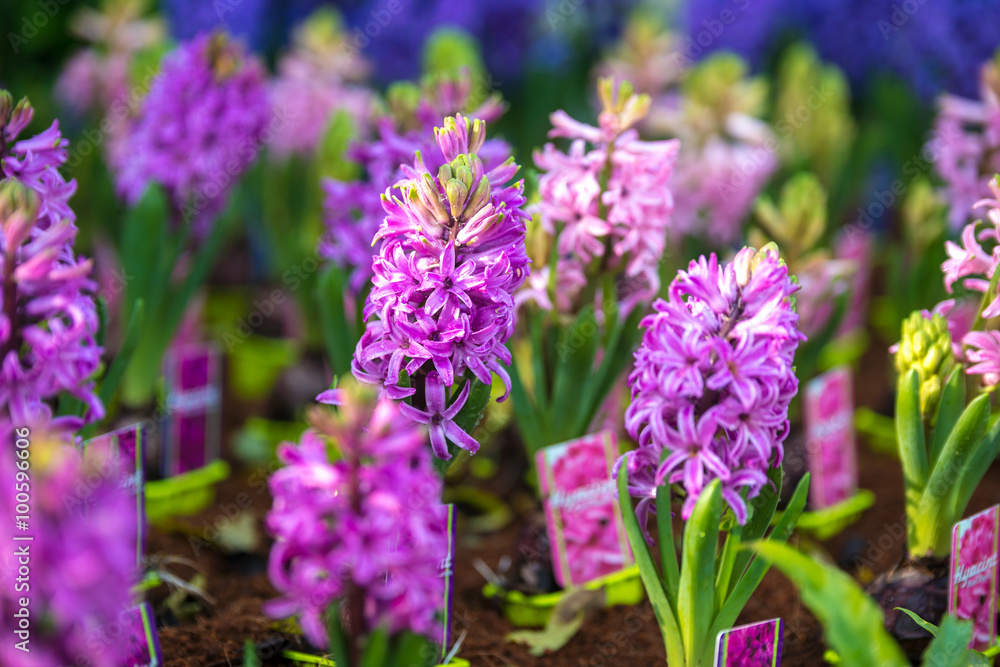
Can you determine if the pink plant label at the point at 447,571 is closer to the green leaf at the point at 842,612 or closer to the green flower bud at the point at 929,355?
the green leaf at the point at 842,612

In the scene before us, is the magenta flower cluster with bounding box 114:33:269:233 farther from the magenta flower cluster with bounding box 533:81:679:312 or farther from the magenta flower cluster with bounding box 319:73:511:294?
the magenta flower cluster with bounding box 533:81:679:312

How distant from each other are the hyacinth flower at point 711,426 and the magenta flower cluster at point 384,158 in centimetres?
93

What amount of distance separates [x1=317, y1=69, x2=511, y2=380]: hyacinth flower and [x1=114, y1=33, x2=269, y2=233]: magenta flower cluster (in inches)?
19.6

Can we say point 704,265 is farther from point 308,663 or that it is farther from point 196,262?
point 196,262

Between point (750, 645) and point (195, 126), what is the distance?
2.13 meters

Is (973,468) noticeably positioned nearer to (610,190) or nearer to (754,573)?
(754,573)

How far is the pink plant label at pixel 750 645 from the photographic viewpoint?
1.73m

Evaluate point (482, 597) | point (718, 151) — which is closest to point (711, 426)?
point (482, 597)

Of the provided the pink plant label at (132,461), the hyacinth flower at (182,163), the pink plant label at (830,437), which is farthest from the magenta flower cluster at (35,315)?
the pink plant label at (830,437)

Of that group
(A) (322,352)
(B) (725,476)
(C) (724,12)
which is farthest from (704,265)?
(C) (724,12)

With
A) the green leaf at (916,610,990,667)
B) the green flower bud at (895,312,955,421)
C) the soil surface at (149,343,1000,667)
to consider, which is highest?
the green flower bud at (895,312,955,421)

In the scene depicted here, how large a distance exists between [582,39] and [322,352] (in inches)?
102

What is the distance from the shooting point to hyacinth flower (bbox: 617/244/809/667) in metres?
1.57

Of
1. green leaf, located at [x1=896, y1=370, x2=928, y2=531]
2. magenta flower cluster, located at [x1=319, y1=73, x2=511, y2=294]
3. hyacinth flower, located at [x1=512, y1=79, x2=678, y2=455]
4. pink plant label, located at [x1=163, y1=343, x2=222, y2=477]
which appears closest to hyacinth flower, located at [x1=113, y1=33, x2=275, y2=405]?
pink plant label, located at [x1=163, y1=343, x2=222, y2=477]
